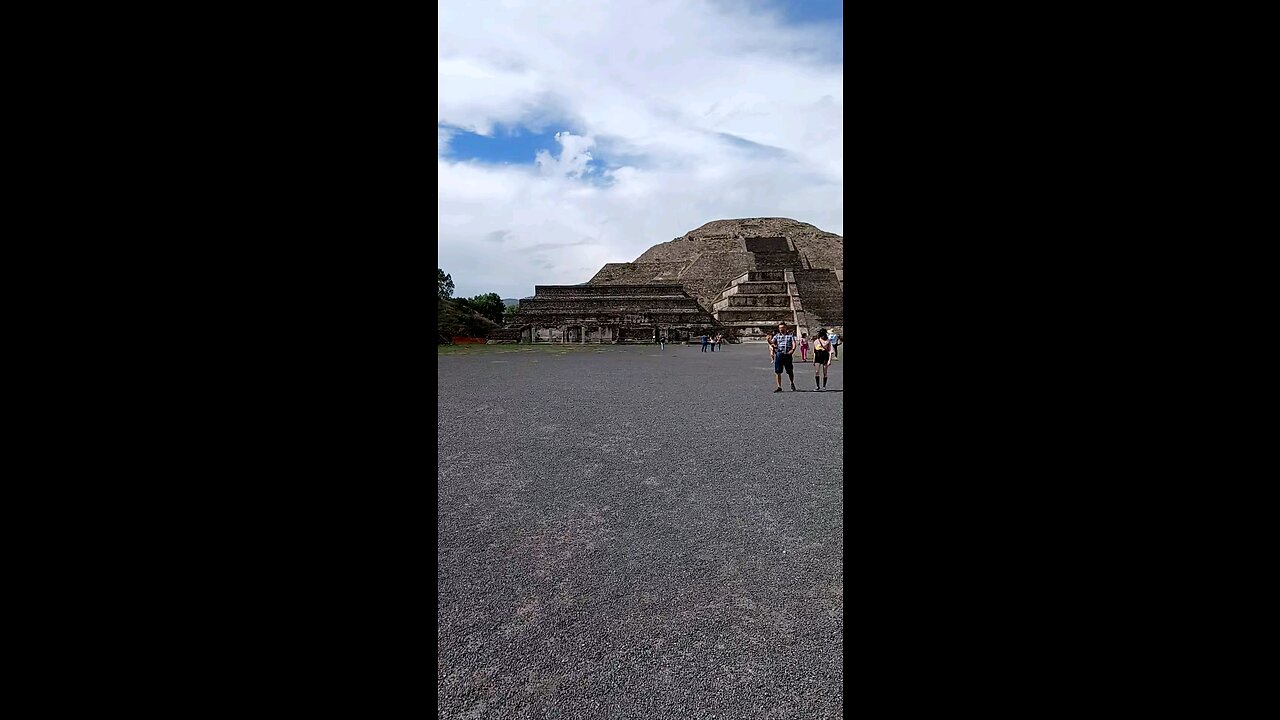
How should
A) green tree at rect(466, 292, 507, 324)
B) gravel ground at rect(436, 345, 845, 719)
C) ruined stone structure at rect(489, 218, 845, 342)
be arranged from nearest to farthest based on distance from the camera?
gravel ground at rect(436, 345, 845, 719)
ruined stone structure at rect(489, 218, 845, 342)
green tree at rect(466, 292, 507, 324)

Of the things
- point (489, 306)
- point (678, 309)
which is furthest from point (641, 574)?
point (489, 306)

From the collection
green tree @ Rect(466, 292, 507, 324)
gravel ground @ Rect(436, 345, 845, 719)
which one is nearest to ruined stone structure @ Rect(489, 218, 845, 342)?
green tree @ Rect(466, 292, 507, 324)

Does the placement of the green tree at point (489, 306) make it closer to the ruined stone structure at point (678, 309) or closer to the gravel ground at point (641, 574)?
the ruined stone structure at point (678, 309)

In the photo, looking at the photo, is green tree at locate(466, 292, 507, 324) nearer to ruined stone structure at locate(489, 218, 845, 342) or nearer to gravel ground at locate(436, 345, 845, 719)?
ruined stone structure at locate(489, 218, 845, 342)

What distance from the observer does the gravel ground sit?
2.19 metres

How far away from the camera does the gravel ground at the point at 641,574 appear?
2.19 metres

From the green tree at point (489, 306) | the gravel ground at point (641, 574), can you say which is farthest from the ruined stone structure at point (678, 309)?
the gravel ground at point (641, 574)

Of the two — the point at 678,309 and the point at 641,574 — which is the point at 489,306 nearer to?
the point at 678,309

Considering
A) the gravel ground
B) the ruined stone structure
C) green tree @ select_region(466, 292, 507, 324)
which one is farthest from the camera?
green tree @ select_region(466, 292, 507, 324)
